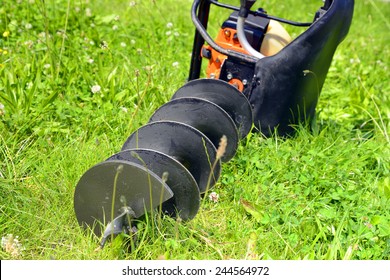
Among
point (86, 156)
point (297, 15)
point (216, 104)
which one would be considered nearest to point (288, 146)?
point (216, 104)

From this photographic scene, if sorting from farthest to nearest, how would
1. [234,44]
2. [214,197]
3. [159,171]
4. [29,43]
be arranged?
1. [29,43]
2. [234,44]
3. [214,197]
4. [159,171]

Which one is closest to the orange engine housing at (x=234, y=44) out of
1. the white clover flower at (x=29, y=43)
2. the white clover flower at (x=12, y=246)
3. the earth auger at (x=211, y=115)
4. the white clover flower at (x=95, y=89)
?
the earth auger at (x=211, y=115)

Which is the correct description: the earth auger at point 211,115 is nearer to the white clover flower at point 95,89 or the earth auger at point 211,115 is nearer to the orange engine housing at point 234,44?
the orange engine housing at point 234,44

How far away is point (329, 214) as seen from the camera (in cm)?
281

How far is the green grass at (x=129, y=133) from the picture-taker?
2672mm

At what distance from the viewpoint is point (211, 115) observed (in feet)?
9.81

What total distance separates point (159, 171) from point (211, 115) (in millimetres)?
529

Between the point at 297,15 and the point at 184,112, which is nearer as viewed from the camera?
the point at 184,112

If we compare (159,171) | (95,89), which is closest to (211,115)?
(159,171)

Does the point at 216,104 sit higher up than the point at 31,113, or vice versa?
the point at 216,104

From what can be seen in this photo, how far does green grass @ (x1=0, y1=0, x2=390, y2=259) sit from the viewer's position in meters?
2.67

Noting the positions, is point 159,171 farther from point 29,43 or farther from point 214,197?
point 29,43

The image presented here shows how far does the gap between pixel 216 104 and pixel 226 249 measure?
0.75 metres
